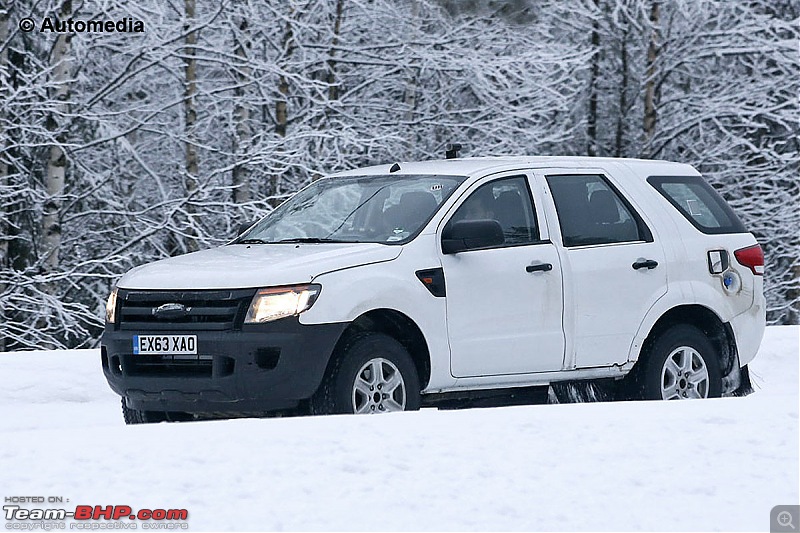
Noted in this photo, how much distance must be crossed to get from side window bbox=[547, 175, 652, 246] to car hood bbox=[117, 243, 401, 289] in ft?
4.46

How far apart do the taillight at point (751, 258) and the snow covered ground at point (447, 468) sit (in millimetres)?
2599

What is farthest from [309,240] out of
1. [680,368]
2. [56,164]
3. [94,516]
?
[56,164]

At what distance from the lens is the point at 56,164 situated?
16.6 m

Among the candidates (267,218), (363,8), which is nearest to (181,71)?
(363,8)

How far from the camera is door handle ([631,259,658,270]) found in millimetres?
8586

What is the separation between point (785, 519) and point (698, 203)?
14.7ft

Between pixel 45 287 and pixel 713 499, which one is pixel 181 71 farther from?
pixel 713 499

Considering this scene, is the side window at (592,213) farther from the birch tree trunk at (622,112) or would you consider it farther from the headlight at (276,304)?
the birch tree trunk at (622,112)

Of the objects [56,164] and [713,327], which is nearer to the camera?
[713,327]

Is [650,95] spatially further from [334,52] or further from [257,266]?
[257,266]
